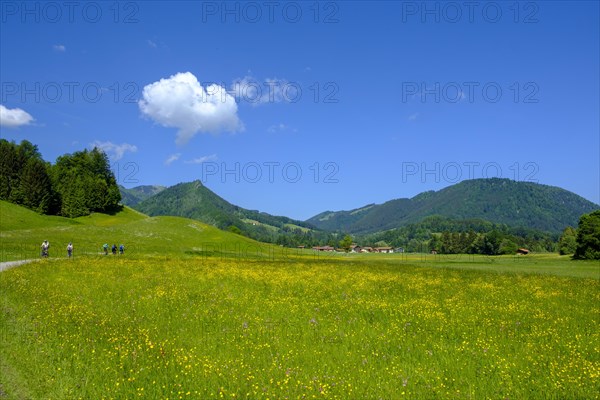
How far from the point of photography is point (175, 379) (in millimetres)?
9969

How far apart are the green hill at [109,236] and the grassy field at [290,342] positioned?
34.5 meters

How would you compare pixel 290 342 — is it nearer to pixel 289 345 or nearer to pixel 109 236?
pixel 289 345

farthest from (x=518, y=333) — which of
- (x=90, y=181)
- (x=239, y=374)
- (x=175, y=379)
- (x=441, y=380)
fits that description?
(x=90, y=181)

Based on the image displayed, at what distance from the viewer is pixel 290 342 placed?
13.1m

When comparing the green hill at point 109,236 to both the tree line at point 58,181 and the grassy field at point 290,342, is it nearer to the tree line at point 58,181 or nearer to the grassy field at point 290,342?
the tree line at point 58,181

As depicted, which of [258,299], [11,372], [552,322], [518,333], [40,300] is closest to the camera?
[11,372]

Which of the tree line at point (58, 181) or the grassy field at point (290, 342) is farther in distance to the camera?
the tree line at point (58, 181)

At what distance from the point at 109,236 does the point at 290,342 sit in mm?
75237

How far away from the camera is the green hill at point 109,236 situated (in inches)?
2397

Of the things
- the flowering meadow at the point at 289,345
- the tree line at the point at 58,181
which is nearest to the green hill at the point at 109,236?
the tree line at the point at 58,181

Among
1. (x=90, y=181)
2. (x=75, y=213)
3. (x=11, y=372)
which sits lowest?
(x=11, y=372)

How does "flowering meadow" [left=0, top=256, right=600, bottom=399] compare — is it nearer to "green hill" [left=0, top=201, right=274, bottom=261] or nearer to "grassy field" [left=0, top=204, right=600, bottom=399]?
"grassy field" [left=0, top=204, right=600, bottom=399]

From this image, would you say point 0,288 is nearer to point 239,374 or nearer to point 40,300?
point 40,300

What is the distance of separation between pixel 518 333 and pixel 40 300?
835 inches
